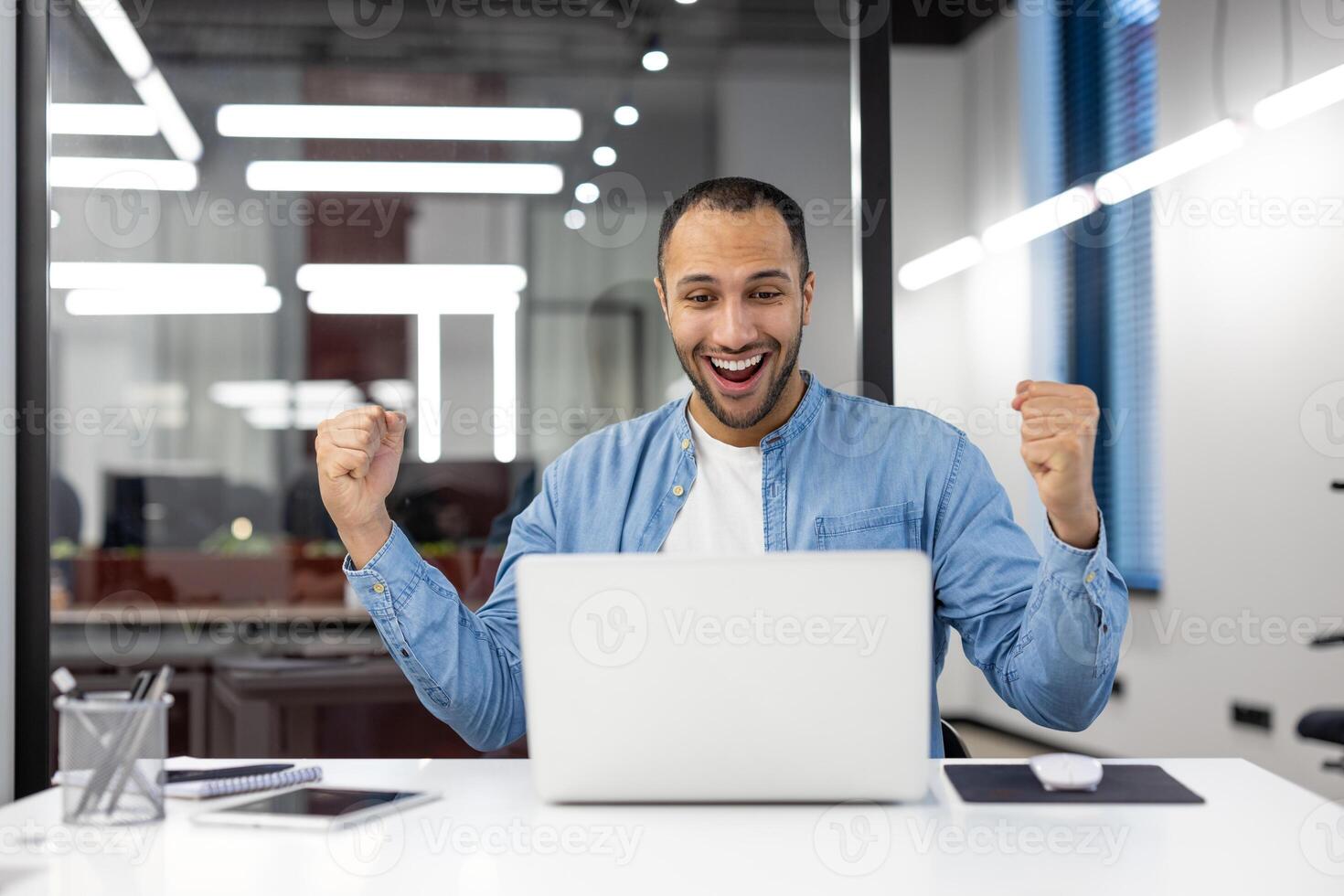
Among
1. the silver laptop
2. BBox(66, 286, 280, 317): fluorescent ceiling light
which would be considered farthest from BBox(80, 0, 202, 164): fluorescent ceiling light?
the silver laptop

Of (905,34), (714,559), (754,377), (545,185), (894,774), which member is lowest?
(894,774)

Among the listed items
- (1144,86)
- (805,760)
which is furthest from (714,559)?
(1144,86)

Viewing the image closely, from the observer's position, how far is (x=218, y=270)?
8.36 feet

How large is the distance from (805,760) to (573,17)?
1.94m

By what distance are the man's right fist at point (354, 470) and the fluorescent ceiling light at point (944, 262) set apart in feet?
14.2

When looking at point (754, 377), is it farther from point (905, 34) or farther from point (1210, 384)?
point (905, 34)

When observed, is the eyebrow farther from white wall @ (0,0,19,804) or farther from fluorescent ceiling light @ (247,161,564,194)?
white wall @ (0,0,19,804)

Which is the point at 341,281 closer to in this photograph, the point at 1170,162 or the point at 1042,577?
the point at 1042,577

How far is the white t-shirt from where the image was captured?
1.78 meters

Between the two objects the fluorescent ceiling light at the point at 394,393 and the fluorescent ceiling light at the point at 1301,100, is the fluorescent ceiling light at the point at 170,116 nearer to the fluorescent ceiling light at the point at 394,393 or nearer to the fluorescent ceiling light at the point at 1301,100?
the fluorescent ceiling light at the point at 394,393

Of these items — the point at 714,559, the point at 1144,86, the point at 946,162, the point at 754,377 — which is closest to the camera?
the point at 714,559

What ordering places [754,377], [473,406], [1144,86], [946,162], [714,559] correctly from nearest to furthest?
[714,559], [754,377], [473,406], [1144,86], [946,162]

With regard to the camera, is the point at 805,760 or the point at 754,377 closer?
the point at 805,760

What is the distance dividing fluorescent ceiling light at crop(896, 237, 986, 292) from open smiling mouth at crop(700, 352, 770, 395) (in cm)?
383
